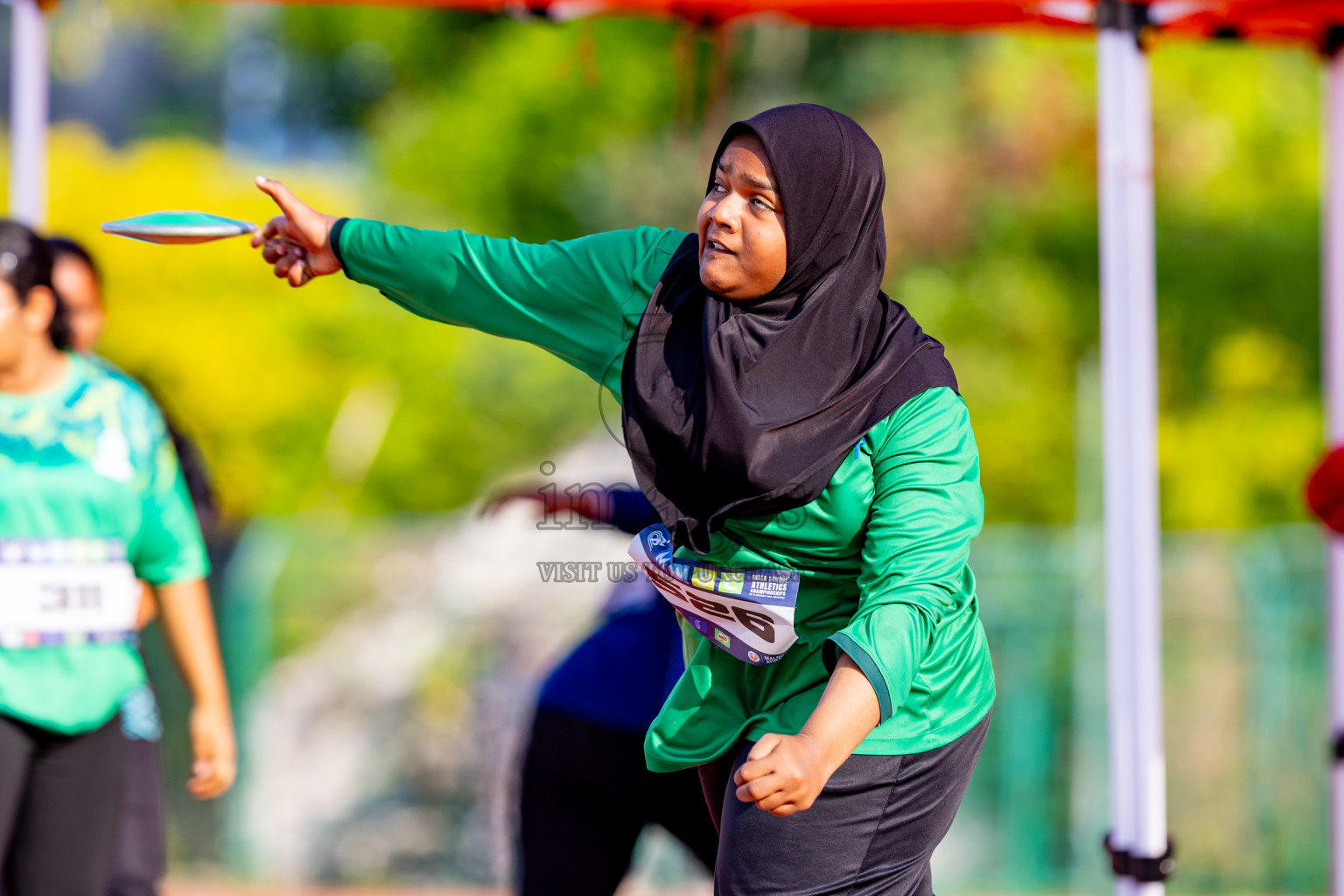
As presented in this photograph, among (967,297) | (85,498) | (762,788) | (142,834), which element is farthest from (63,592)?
(967,297)

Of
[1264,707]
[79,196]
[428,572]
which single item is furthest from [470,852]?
[79,196]

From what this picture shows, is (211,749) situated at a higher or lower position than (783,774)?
lower

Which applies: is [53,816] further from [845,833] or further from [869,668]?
[869,668]

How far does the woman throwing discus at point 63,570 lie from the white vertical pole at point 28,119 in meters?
0.66

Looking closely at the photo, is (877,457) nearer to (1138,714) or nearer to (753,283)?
(753,283)

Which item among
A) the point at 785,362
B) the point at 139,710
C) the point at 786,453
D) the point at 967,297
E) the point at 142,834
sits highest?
the point at 967,297

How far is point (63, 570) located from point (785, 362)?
66.0 inches

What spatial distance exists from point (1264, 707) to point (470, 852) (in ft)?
13.1

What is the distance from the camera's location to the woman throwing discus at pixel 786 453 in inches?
69.0

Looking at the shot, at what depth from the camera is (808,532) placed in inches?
71.4

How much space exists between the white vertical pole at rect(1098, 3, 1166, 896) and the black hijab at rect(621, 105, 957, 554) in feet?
4.51

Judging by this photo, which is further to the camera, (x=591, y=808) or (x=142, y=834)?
(x=142, y=834)

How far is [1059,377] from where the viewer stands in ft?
35.0

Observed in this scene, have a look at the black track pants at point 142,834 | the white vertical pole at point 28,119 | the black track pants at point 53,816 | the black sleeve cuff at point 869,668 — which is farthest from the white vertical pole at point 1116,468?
the white vertical pole at point 28,119
